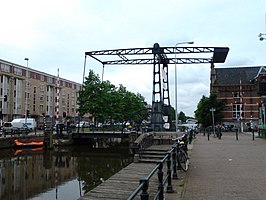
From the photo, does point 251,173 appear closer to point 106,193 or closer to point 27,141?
point 106,193

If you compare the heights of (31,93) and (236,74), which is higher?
(236,74)

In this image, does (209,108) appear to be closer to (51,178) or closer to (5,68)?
(5,68)

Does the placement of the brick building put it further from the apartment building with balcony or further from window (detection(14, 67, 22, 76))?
window (detection(14, 67, 22, 76))

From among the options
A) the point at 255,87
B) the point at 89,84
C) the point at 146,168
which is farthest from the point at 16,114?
the point at 146,168

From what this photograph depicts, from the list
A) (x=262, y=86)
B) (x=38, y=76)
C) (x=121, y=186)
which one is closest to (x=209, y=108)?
(x=262, y=86)

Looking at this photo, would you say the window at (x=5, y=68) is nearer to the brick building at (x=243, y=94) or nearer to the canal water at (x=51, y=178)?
the brick building at (x=243, y=94)

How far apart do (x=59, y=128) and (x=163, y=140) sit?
1503cm

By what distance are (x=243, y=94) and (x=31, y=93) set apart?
4178cm

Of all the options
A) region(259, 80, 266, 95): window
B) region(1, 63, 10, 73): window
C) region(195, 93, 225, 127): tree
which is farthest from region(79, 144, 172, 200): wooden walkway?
region(1, 63, 10, 73): window

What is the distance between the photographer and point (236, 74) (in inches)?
2377

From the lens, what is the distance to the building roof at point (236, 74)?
5875 cm

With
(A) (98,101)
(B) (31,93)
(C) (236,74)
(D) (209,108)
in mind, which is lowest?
(D) (209,108)

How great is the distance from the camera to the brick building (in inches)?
2131

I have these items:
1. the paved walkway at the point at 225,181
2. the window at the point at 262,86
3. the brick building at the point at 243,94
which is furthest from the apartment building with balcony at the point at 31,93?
the paved walkway at the point at 225,181
